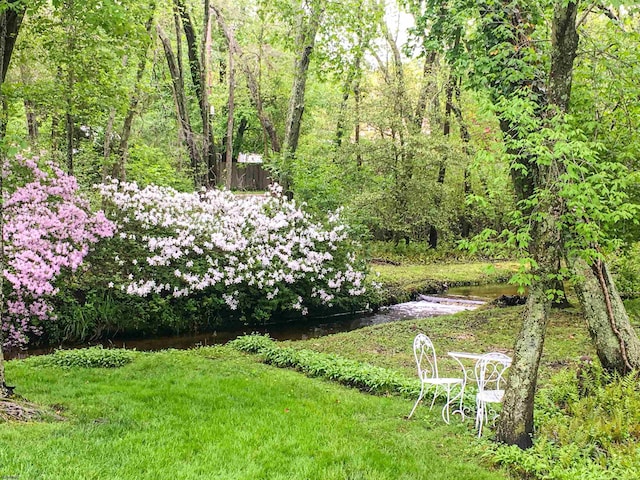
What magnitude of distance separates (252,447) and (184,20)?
1488 centimetres

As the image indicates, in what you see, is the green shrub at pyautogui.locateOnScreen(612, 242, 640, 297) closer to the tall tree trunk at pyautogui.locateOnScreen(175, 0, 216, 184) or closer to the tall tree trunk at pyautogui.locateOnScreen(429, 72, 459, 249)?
the tall tree trunk at pyautogui.locateOnScreen(429, 72, 459, 249)

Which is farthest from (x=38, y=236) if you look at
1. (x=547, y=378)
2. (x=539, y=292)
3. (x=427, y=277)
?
(x=427, y=277)

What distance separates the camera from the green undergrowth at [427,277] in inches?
607

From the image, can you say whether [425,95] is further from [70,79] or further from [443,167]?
[70,79]

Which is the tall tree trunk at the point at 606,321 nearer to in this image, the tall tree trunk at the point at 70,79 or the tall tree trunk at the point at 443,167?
the tall tree trunk at the point at 70,79

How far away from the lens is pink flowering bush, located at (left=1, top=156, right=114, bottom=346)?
9.03 metres

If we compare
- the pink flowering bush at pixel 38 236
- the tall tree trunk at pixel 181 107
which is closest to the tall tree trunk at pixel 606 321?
the pink flowering bush at pixel 38 236

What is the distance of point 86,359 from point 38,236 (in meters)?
3.13

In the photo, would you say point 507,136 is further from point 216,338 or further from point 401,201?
point 401,201

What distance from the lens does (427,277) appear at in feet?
57.2

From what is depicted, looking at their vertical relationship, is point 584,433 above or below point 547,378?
above

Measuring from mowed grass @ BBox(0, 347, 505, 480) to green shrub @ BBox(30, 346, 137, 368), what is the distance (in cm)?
52

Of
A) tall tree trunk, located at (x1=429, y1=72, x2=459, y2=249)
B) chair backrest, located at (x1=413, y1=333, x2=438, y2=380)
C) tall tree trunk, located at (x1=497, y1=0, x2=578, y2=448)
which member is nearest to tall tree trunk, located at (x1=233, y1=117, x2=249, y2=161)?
tall tree trunk, located at (x1=429, y1=72, x2=459, y2=249)

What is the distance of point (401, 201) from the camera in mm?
20844
